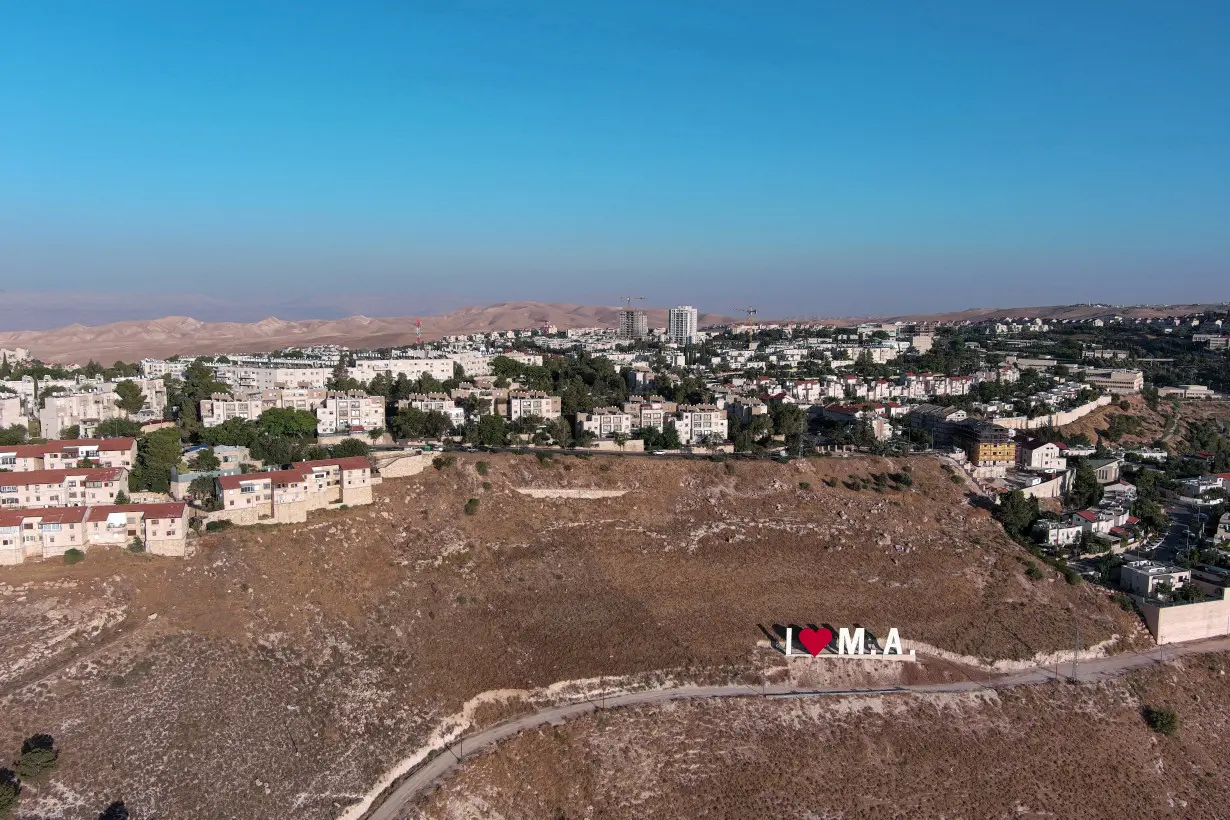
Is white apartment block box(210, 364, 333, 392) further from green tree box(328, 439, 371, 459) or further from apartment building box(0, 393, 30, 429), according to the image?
green tree box(328, 439, 371, 459)

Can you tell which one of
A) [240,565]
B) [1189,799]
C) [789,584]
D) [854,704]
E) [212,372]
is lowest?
[1189,799]

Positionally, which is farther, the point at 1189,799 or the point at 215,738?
the point at 1189,799

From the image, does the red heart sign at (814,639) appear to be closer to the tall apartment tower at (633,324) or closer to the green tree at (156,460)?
the green tree at (156,460)

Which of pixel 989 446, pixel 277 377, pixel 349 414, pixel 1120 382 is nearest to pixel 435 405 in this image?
pixel 349 414

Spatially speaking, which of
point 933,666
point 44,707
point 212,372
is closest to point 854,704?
point 933,666

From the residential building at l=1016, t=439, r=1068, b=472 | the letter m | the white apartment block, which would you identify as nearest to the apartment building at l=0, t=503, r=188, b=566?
the letter m

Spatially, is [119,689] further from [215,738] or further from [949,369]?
[949,369]

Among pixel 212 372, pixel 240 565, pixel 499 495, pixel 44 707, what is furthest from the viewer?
pixel 212 372
